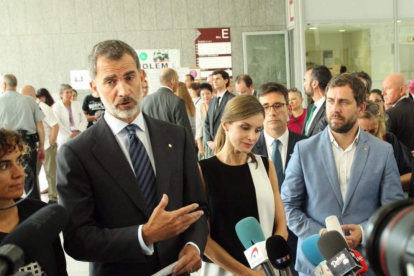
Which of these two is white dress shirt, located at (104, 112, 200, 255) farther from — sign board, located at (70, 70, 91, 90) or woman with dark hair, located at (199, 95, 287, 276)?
sign board, located at (70, 70, 91, 90)

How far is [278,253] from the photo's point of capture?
1.42 meters

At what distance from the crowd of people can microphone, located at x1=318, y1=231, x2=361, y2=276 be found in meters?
0.38

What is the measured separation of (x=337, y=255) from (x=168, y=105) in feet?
17.3

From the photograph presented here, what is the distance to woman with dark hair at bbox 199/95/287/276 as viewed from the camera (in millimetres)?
2592

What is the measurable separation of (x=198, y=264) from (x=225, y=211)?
0.70m

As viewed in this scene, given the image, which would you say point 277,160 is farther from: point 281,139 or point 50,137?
point 50,137

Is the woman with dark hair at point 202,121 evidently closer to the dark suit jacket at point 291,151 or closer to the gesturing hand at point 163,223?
the dark suit jacket at point 291,151

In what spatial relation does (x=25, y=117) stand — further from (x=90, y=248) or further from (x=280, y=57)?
(x=280, y=57)

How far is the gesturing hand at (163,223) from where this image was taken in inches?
69.0

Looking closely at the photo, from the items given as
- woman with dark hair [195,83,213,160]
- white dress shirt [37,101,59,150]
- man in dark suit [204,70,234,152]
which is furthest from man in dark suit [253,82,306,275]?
white dress shirt [37,101,59,150]

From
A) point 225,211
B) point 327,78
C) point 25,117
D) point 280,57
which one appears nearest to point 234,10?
point 280,57

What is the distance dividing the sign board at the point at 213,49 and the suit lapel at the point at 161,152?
9.68 metres

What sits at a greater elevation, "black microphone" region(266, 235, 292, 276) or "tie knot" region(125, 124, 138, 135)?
"tie knot" region(125, 124, 138, 135)

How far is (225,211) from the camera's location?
2615 mm
